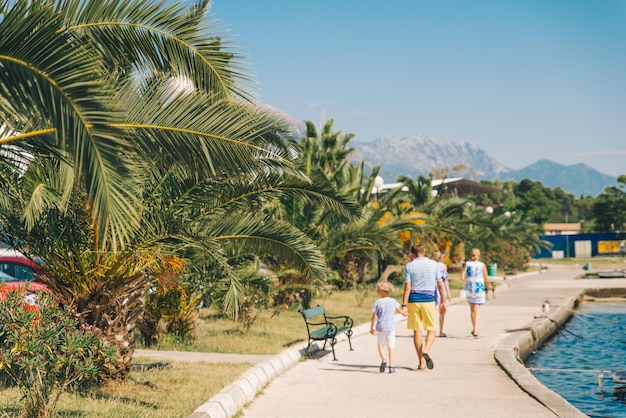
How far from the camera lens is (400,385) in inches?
404

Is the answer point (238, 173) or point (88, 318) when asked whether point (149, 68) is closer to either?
point (238, 173)

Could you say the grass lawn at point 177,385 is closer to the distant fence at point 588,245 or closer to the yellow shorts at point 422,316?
the yellow shorts at point 422,316

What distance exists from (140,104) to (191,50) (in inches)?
52.8

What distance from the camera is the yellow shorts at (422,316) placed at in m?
11.6

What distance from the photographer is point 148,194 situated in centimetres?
991

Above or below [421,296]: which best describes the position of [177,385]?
below

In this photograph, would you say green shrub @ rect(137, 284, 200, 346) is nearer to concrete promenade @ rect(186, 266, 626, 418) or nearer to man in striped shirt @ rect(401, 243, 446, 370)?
concrete promenade @ rect(186, 266, 626, 418)

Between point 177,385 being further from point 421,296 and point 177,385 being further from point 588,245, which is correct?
point 588,245

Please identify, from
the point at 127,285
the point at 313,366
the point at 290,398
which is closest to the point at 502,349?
the point at 313,366

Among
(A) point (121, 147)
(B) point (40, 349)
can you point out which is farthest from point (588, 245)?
(A) point (121, 147)

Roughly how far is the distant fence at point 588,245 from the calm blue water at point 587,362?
7076 cm

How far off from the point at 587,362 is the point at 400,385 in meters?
7.60

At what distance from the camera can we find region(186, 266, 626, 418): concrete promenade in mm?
8594

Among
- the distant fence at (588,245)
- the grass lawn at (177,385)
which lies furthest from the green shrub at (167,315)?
the distant fence at (588,245)
